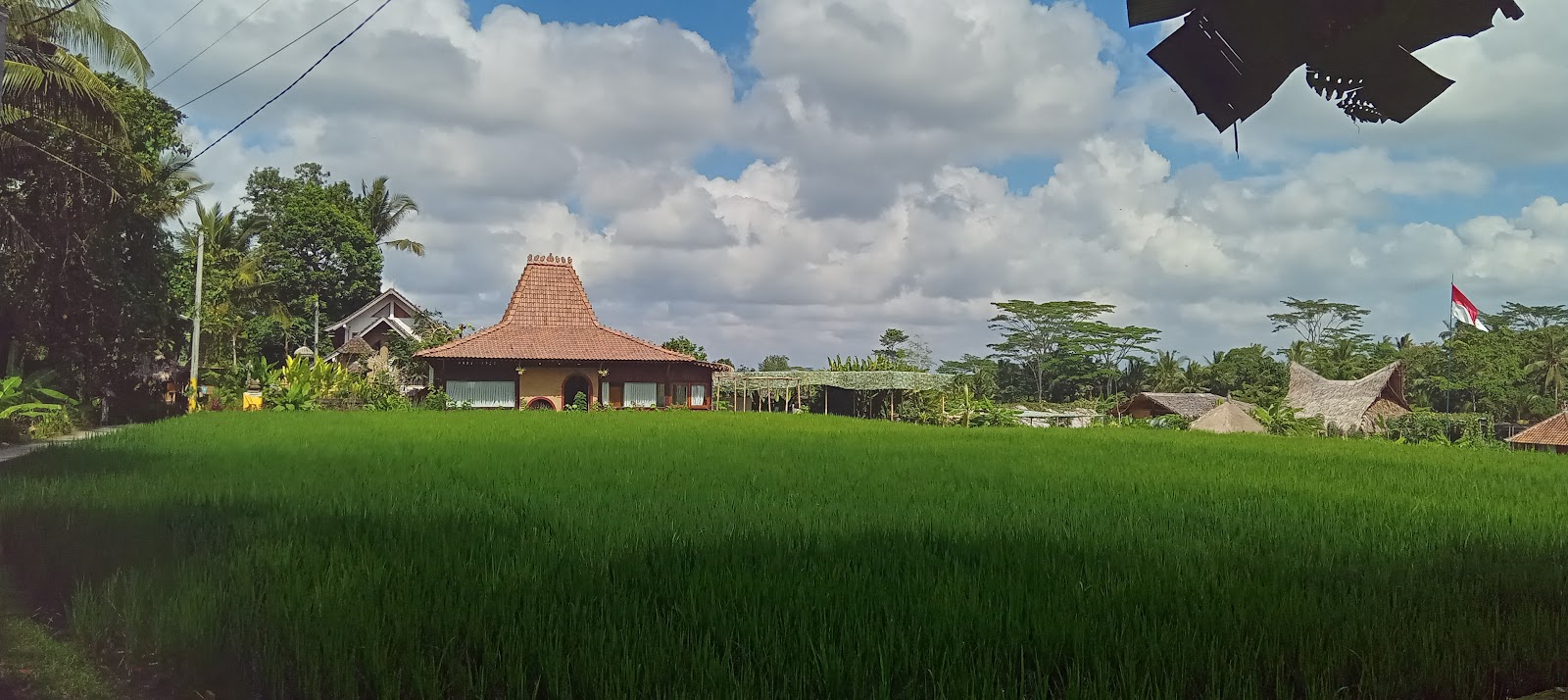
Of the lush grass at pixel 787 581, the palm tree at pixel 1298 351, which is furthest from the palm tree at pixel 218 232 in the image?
the palm tree at pixel 1298 351

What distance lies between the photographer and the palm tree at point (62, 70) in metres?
11.9

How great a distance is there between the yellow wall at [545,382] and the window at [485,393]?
9.8 inches

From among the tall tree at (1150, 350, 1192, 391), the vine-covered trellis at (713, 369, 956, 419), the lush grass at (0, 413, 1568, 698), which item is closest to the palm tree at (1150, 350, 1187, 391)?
the tall tree at (1150, 350, 1192, 391)

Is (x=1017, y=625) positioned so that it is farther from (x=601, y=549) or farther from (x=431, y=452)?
(x=431, y=452)

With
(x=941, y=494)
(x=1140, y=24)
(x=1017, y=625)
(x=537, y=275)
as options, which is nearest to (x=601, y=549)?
(x=1017, y=625)

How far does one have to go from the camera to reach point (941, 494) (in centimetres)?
678

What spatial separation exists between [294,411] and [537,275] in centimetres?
865

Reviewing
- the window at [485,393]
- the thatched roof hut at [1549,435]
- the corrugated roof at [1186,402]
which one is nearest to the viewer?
the window at [485,393]

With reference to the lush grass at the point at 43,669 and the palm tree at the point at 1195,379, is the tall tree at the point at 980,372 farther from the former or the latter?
the lush grass at the point at 43,669

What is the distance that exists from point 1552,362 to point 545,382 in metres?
37.0

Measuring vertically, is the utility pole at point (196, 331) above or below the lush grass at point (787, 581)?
above

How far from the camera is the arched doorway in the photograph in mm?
24250

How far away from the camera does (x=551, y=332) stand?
25.2 meters

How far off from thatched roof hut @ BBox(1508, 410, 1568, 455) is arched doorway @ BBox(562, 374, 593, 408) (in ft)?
82.4
